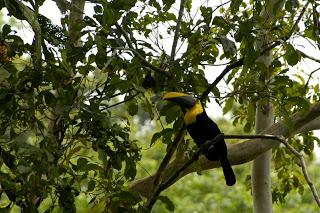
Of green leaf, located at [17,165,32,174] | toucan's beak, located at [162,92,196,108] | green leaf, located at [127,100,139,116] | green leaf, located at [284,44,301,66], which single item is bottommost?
green leaf, located at [17,165,32,174]

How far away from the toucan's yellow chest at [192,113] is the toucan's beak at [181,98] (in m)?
0.09

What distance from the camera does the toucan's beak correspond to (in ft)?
8.33

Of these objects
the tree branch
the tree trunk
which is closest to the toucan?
the tree trunk

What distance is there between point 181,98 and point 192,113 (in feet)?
1.02

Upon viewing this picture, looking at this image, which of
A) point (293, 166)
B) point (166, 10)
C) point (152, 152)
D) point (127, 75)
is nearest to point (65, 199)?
point (127, 75)

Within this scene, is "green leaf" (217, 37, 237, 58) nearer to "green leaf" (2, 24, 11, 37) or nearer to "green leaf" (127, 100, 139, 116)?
"green leaf" (127, 100, 139, 116)

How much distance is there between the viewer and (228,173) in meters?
3.07

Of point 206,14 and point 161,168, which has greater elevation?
point 206,14

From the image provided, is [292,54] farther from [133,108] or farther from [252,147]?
[252,147]

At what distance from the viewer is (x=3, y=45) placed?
236 centimetres

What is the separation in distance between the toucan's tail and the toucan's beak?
483 millimetres

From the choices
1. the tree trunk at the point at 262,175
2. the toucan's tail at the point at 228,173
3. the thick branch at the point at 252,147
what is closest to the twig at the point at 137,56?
the toucan's tail at the point at 228,173

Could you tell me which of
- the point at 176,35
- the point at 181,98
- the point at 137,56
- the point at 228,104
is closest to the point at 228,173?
the point at 228,104

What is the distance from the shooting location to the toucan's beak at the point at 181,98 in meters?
2.54
